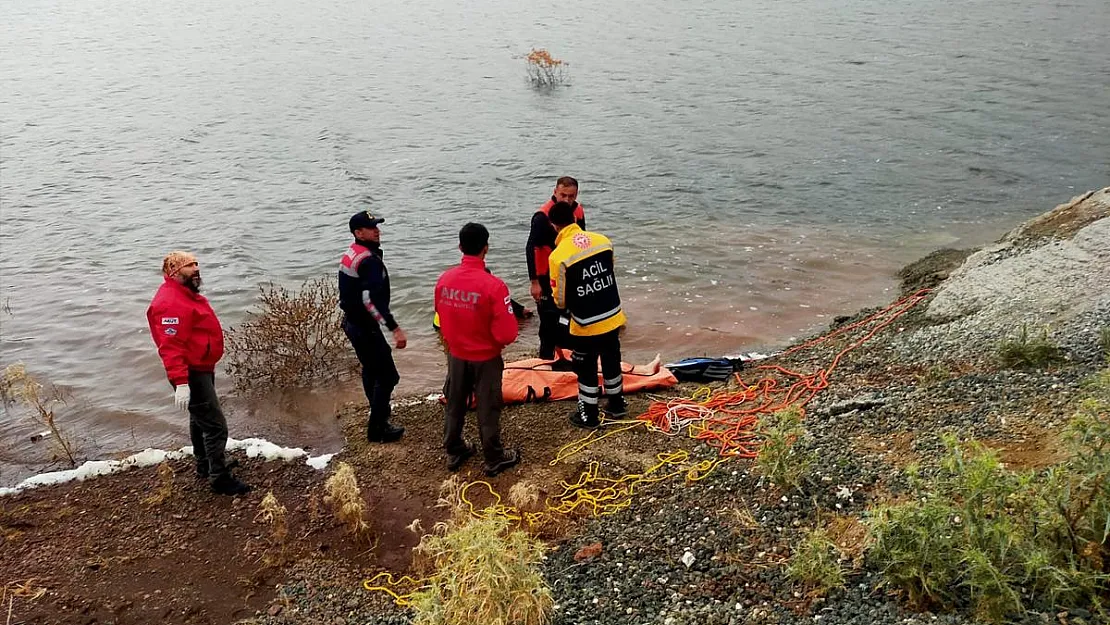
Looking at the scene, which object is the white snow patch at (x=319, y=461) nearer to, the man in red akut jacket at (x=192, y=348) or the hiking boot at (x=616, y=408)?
the man in red akut jacket at (x=192, y=348)

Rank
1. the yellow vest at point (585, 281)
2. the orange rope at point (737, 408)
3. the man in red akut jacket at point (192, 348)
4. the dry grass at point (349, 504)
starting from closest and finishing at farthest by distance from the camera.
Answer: the dry grass at point (349, 504)
the man in red akut jacket at point (192, 348)
the orange rope at point (737, 408)
the yellow vest at point (585, 281)

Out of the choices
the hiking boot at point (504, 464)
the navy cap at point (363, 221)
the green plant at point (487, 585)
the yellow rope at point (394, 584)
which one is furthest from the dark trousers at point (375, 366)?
the green plant at point (487, 585)

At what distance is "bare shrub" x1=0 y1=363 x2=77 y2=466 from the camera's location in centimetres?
757

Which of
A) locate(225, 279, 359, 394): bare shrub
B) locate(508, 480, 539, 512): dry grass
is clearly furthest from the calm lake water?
locate(508, 480, 539, 512): dry grass

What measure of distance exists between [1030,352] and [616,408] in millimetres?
3123

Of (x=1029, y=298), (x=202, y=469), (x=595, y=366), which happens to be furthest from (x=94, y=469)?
(x=1029, y=298)

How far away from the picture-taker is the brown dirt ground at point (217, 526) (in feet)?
Answer: 17.2

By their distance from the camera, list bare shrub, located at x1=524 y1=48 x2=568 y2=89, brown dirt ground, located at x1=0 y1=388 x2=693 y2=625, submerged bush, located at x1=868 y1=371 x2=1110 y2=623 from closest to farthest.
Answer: submerged bush, located at x1=868 y1=371 x2=1110 y2=623, brown dirt ground, located at x1=0 y1=388 x2=693 y2=625, bare shrub, located at x1=524 y1=48 x2=568 y2=89

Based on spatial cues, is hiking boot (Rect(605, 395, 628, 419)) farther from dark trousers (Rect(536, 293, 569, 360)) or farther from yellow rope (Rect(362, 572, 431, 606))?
yellow rope (Rect(362, 572, 431, 606))

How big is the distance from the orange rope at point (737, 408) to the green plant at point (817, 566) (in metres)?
1.51

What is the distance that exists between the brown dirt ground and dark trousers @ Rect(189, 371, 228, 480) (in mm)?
286

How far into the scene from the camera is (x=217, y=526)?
604cm

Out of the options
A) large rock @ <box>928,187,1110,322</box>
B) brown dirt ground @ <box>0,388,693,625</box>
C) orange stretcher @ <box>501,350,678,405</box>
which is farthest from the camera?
Result: orange stretcher @ <box>501,350,678,405</box>

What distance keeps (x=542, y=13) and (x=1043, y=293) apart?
109 ft
